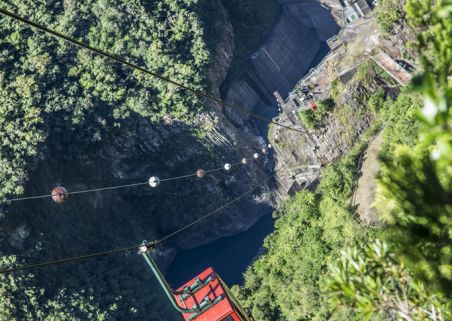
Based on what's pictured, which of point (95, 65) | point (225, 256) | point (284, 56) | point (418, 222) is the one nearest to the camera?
point (418, 222)

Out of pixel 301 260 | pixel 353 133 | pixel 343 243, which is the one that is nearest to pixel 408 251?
pixel 343 243

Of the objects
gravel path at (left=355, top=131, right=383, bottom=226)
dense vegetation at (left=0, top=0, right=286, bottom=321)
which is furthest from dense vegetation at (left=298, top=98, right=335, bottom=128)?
dense vegetation at (left=0, top=0, right=286, bottom=321)

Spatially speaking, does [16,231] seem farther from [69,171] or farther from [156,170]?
[156,170]

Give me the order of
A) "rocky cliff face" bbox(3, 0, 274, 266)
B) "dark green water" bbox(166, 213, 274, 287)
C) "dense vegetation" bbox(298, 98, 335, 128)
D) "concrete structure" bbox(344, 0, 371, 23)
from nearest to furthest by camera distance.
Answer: "dense vegetation" bbox(298, 98, 335, 128) < "rocky cliff face" bbox(3, 0, 274, 266) < "concrete structure" bbox(344, 0, 371, 23) < "dark green water" bbox(166, 213, 274, 287)

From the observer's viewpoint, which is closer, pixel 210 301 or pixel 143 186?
pixel 210 301

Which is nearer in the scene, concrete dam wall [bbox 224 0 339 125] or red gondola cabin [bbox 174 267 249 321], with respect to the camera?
red gondola cabin [bbox 174 267 249 321]

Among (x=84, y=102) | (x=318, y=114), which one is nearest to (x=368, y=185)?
(x=318, y=114)

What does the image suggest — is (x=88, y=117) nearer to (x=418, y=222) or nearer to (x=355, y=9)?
(x=355, y=9)

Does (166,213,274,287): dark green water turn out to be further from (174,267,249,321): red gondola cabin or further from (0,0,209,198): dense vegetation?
(174,267,249,321): red gondola cabin
